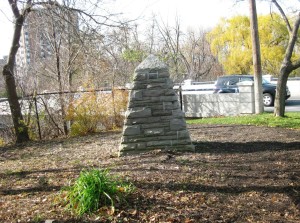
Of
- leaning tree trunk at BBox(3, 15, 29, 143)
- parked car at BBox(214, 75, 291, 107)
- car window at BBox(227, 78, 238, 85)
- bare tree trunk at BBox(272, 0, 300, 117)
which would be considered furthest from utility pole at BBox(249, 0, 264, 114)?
leaning tree trunk at BBox(3, 15, 29, 143)

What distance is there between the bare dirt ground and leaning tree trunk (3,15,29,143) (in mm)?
2371

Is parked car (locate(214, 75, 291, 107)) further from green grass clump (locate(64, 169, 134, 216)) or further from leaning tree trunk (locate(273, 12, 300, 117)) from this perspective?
green grass clump (locate(64, 169, 134, 216))

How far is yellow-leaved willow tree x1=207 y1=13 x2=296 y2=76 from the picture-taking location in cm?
2859

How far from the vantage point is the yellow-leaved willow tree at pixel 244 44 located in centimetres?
2859

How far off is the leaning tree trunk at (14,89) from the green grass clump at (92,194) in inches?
253

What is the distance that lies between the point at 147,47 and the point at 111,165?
81.4 ft

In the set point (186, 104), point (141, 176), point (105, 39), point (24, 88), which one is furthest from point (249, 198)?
point (186, 104)

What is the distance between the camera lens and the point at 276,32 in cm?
2822

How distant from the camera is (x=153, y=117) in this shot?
623 cm

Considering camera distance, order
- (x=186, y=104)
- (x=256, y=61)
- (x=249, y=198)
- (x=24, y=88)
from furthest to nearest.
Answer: (x=186, y=104) < (x=256, y=61) < (x=24, y=88) < (x=249, y=198)

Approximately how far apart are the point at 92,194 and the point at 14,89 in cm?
675

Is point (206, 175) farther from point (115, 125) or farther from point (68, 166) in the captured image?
point (115, 125)

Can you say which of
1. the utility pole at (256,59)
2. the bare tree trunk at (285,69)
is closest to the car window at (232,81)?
the utility pole at (256,59)

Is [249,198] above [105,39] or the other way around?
the other way around
